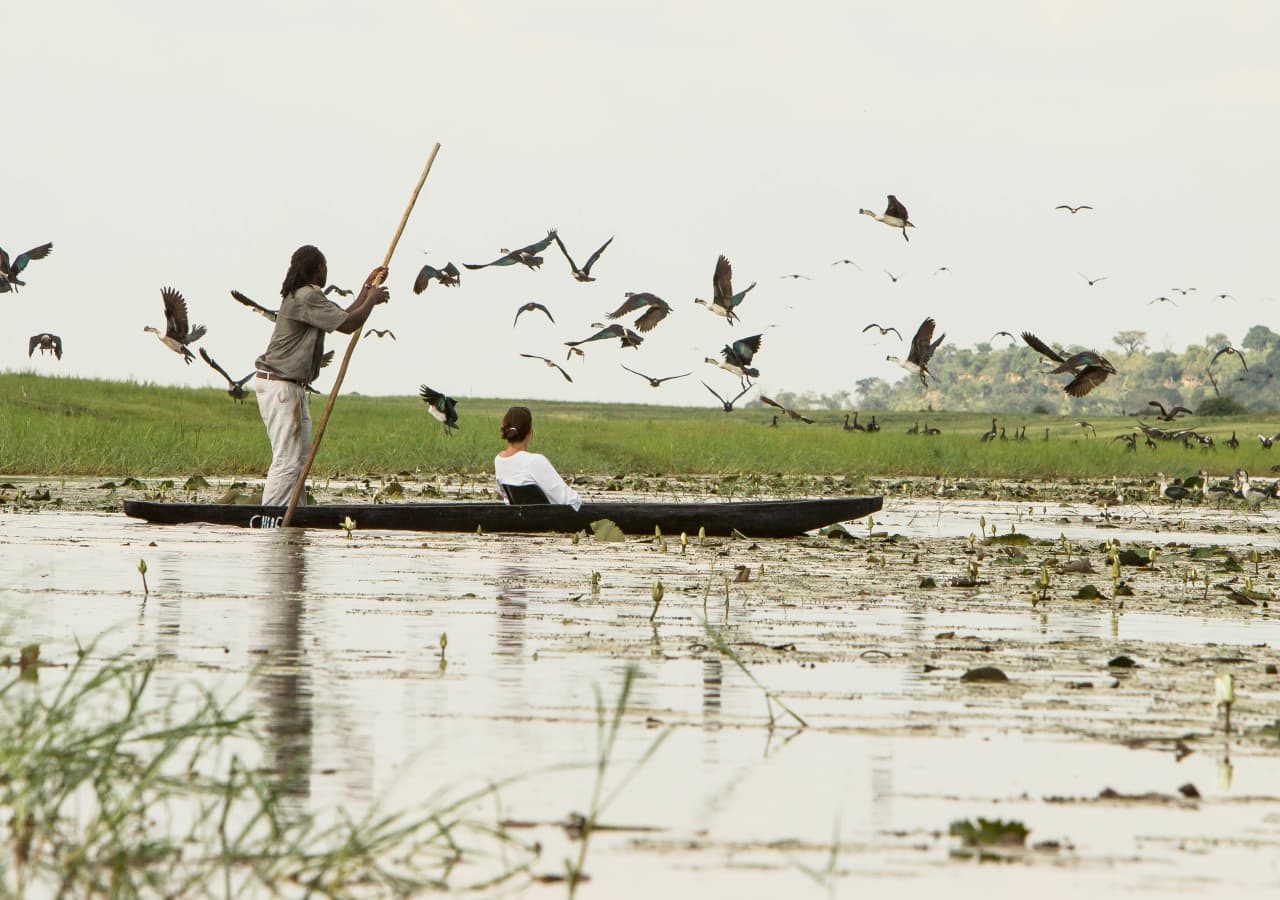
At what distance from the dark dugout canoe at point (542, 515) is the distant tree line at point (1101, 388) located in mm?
106967

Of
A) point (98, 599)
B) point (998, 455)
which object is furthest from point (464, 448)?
point (98, 599)

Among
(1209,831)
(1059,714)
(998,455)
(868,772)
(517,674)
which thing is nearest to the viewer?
(1209,831)

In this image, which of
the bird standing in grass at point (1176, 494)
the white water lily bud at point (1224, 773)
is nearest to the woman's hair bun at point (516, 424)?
the white water lily bud at point (1224, 773)

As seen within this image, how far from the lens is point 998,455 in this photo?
3428 cm

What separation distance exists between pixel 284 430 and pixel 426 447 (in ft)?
49.5

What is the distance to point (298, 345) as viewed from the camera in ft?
47.6

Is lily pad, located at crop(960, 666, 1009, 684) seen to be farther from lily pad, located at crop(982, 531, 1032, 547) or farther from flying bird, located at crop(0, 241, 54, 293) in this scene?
flying bird, located at crop(0, 241, 54, 293)

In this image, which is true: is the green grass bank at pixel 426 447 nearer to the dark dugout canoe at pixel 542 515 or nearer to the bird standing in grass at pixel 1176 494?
the bird standing in grass at pixel 1176 494

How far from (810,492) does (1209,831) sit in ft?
66.5

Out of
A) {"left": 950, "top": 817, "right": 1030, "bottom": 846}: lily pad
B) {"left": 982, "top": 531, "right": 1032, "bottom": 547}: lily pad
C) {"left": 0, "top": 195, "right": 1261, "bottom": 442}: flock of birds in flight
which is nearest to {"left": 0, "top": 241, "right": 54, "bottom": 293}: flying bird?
{"left": 0, "top": 195, "right": 1261, "bottom": 442}: flock of birds in flight

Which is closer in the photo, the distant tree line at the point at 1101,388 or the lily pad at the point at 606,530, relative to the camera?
the lily pad at the point at 606,530

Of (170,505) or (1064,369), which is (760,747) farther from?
(1064,369)

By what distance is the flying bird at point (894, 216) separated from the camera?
68.0ft

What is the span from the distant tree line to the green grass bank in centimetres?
8515
